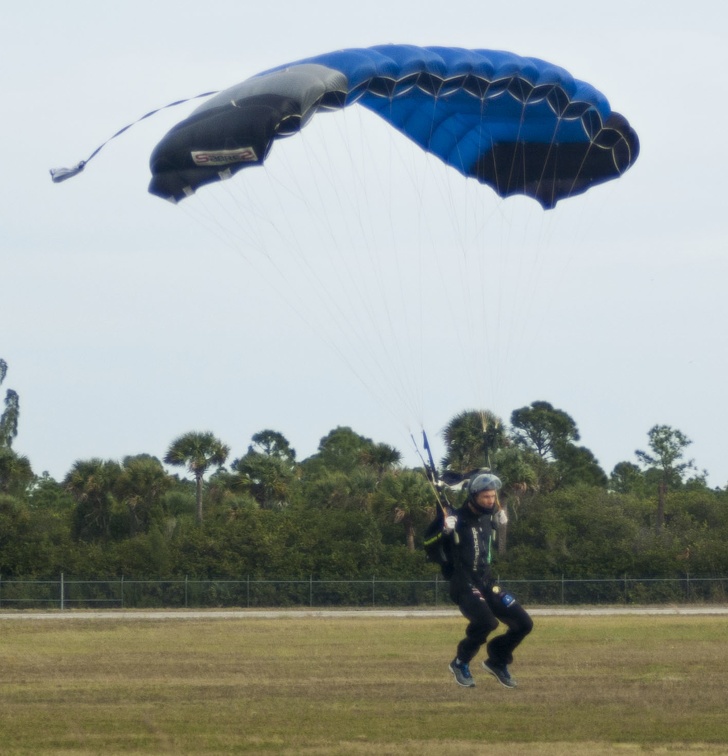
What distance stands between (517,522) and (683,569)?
25.7 ft

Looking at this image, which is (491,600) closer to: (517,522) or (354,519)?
(354,519)

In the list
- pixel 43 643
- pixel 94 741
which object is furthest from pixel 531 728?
pixel 43 643

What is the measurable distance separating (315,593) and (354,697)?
2795 cm

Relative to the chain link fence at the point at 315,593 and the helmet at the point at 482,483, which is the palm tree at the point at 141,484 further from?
the helmet at the point at 482,483

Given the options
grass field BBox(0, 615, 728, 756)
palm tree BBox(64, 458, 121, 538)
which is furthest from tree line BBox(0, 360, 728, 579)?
grass field BBox(0, 615, 728, 756)

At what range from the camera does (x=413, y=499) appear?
45844 millimetres

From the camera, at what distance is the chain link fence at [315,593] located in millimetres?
41219

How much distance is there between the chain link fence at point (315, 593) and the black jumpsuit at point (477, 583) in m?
29.1

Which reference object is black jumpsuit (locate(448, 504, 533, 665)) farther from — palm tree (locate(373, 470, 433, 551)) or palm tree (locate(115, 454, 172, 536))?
palm tree (locate(115, 454, 172, 536))

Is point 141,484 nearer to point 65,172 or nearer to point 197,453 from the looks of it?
point 197,453

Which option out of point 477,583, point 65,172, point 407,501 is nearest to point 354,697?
point 477,583

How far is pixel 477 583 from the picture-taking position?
12.3m

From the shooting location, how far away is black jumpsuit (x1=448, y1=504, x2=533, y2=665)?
12.2 metres

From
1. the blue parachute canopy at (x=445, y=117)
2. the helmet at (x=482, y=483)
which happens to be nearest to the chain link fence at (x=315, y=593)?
the blue parachute canopy at (x=445, y=117)
